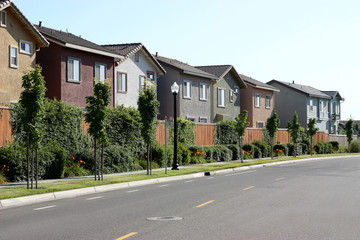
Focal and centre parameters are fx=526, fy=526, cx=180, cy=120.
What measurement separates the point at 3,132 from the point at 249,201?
1114cm

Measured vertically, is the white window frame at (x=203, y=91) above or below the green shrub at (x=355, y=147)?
above

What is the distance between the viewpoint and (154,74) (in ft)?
143

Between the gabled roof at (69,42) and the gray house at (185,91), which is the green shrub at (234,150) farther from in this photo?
the gabled roof at (69,42)

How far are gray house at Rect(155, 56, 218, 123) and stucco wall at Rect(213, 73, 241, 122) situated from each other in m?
2.36

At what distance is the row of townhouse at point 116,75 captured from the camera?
101 feet

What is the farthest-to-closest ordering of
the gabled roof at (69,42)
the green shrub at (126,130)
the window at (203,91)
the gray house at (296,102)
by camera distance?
the gray house at (296,102) → the window at (203,91) → the gabled roof at (69,42) → the green shrub at (126,130)

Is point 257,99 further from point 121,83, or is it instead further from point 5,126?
point 5,126

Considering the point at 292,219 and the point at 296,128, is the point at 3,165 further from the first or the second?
the point at 296,128

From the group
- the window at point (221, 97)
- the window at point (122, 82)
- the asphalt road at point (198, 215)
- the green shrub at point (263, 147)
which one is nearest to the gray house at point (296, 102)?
the window at point (221, 97)

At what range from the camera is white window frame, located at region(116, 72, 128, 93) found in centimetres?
3897

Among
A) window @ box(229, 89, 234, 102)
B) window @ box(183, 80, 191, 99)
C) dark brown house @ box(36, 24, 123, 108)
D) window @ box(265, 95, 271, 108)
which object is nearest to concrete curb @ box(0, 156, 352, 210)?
dark brown house @ box(36, 24, 123, 108)

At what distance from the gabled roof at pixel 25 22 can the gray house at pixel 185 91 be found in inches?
595

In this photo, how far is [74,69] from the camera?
113ft

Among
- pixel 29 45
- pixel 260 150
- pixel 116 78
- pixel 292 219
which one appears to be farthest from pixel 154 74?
pixel 292 219
